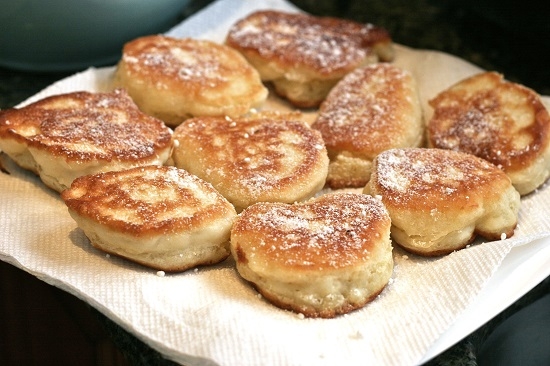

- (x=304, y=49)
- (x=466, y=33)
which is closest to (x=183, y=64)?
(x=304, y=49)

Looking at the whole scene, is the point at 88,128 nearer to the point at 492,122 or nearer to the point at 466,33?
the point at 492,122

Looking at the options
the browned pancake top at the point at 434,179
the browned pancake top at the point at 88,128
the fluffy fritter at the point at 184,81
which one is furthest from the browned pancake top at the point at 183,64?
the browned pancake top at the point at 434,179

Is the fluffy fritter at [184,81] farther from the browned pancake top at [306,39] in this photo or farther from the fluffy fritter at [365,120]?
the fluffy fritter at [365,120]

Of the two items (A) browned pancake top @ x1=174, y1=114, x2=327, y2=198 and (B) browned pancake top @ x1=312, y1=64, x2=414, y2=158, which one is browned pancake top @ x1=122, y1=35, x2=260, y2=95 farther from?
(B) browned pancake top @ x1=312, y1=64, x2=414, y2=158

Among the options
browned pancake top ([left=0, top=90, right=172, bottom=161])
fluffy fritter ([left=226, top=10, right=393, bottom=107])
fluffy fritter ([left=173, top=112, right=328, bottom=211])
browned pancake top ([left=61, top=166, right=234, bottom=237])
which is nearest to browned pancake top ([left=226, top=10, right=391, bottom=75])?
fluffy fritter ([left=226, top=10, right=393, bottom=107])

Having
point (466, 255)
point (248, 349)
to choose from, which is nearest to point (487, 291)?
point (466, 255)

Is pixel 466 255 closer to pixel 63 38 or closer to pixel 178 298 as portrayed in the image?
pixel 178 298
